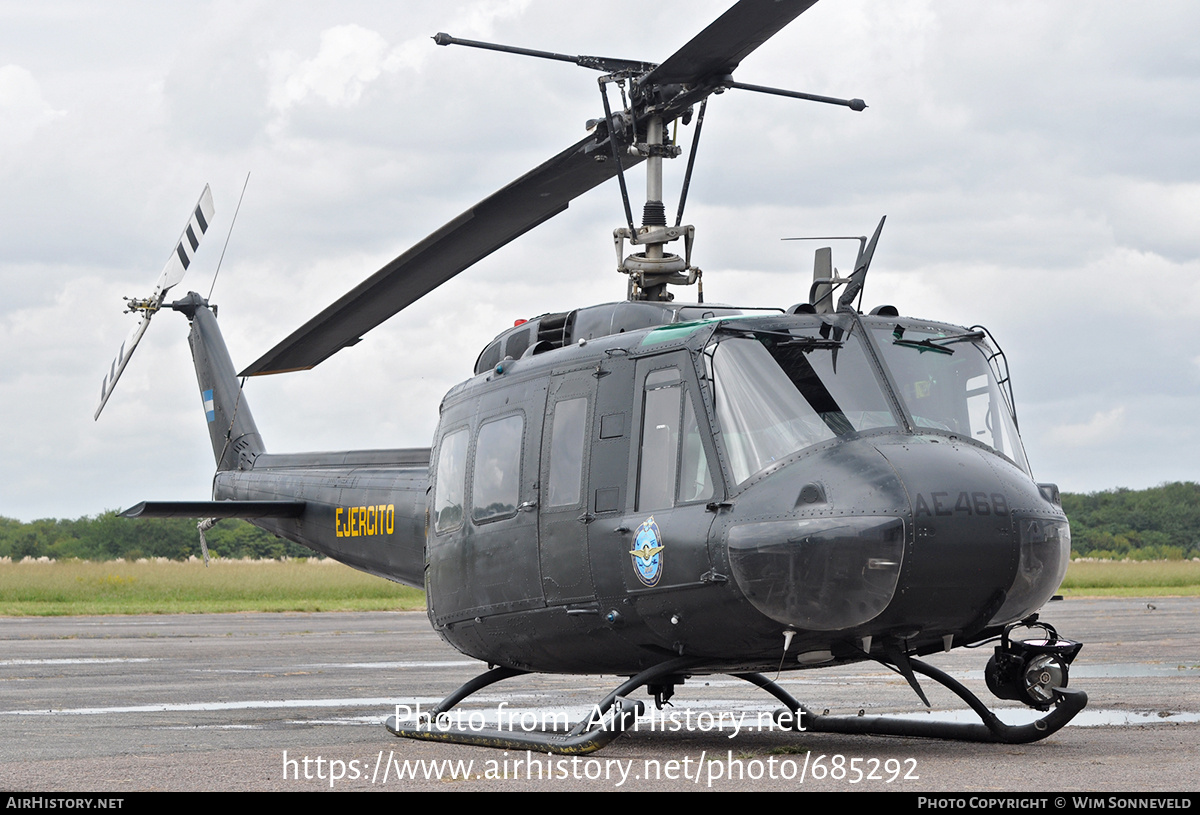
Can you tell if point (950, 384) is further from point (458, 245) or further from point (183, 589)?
point (183, 589)

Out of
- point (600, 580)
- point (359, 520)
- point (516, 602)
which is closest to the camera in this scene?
point (600, 580)

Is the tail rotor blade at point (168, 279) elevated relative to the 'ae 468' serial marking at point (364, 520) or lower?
elevated

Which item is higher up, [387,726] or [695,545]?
[695,545]

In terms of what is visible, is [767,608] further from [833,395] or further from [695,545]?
[833,395]

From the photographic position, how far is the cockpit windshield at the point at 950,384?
885 centimetres

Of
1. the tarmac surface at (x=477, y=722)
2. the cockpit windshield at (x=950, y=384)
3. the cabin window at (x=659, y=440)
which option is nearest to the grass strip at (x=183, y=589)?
the tarmac surface at (x=477, y=722)

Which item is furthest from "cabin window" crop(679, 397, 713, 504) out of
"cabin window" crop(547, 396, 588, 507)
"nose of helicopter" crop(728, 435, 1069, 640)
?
"cabin window" crop(547, 396, 588, 507)

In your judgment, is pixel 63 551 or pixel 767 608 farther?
pixel 63 551

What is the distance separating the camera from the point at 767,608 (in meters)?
8.08

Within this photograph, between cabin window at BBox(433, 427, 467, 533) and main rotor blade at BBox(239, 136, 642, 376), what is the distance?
1311mm

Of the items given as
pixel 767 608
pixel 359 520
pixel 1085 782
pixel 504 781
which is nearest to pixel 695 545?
pixel 767 608

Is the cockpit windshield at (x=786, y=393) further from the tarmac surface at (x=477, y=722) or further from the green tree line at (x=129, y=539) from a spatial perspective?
the green tree line at (x=129, y=539)

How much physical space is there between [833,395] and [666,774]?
8.01 feet

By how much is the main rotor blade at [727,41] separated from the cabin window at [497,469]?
264cm
